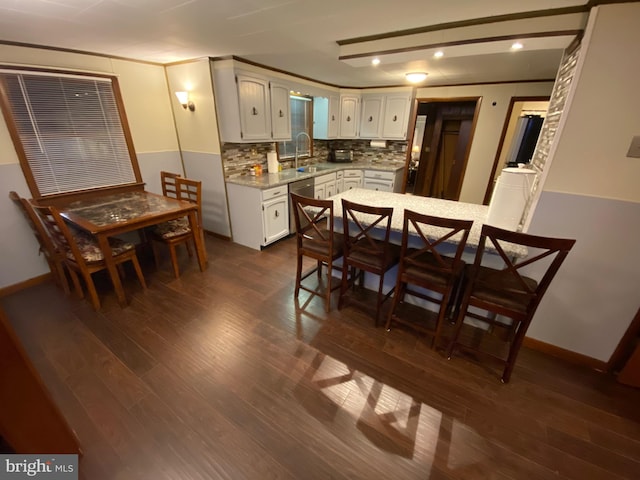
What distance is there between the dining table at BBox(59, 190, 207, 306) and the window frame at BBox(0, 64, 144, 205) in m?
0.08

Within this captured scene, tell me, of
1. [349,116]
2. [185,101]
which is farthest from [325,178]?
[185,101]

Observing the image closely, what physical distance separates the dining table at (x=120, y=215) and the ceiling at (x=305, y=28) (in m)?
1.44

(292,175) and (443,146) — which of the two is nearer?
(292,175)

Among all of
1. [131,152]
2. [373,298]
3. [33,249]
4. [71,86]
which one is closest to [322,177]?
[373,298]

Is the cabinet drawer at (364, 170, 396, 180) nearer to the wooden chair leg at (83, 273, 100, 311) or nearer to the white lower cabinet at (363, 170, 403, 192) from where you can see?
the white lower cabinet at (363, 170, 403, 192)

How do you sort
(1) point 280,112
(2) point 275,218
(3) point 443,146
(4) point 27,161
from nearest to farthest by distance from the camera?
(4) point 27,161
(2) point 275,218
(1) point 280,112
(3) point 443,146

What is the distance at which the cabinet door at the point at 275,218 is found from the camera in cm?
338

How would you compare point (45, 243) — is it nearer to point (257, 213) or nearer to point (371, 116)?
point (257, 213)

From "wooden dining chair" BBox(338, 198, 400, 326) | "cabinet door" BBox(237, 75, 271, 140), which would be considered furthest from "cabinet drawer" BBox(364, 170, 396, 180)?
"wooden dining chair" BBox(338, 198, 400, 326)

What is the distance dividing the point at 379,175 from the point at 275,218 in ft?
7.52

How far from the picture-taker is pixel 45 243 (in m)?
2.38

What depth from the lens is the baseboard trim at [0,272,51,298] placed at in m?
2.55

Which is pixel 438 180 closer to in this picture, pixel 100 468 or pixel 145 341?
pixel 145 341

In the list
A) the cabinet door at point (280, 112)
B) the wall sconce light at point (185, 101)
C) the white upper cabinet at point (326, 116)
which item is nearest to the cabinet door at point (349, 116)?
the white upper cabinet at point (326, 116)
